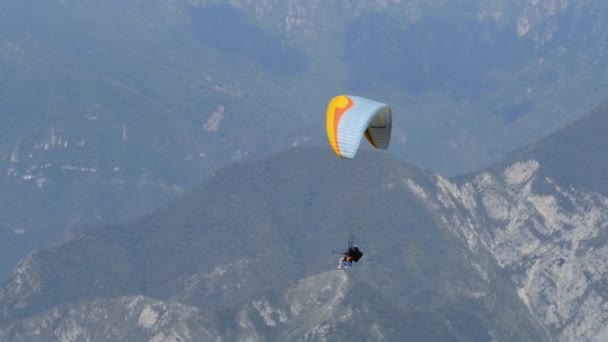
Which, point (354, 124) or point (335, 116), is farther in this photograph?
point (335, 116)

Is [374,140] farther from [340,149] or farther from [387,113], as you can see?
[340,149]

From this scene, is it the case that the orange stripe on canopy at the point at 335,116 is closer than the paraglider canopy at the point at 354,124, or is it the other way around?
the paraglider canopy at the point at 354,124

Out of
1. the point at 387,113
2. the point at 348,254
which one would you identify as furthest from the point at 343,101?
the point at 348,254

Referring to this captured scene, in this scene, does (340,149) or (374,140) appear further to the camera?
(374,140)

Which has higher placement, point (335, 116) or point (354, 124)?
point (335, 116)

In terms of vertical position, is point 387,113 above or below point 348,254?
above

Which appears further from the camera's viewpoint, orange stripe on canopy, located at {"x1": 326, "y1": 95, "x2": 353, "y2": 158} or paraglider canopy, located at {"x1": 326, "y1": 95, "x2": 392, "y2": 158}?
orange stripe on canopy, located at {"x1": 326, "y1": 95, "x2": 353, "y2": 158}

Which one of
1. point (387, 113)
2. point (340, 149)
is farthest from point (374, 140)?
point (340, 149)
